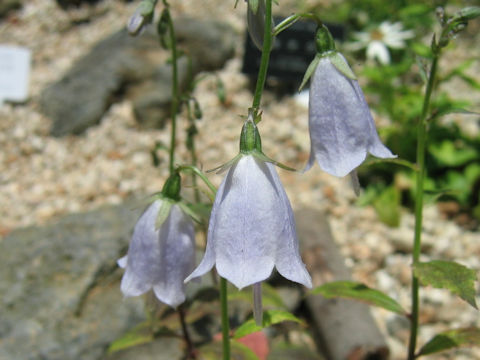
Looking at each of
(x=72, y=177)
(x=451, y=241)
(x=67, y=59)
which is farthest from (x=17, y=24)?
(x=451, y=241)

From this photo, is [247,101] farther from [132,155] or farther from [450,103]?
[450,103]

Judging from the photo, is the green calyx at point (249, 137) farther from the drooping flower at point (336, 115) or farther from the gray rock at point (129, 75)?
the gray rock at point (129, 75)

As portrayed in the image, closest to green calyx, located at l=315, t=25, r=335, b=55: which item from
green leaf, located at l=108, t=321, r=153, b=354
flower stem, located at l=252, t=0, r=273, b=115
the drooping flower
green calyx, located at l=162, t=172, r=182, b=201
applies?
the drooping flower

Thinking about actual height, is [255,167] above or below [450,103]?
above

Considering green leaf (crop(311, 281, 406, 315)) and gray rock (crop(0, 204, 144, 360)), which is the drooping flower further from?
gray rock (crop(0, 204, 144, 360))

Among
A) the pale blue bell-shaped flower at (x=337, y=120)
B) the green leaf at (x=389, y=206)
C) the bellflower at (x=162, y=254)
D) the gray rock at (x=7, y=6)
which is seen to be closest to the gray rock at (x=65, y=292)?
the bellflower at (x=162, y=254)

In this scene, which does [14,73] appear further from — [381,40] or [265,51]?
[265,51]
